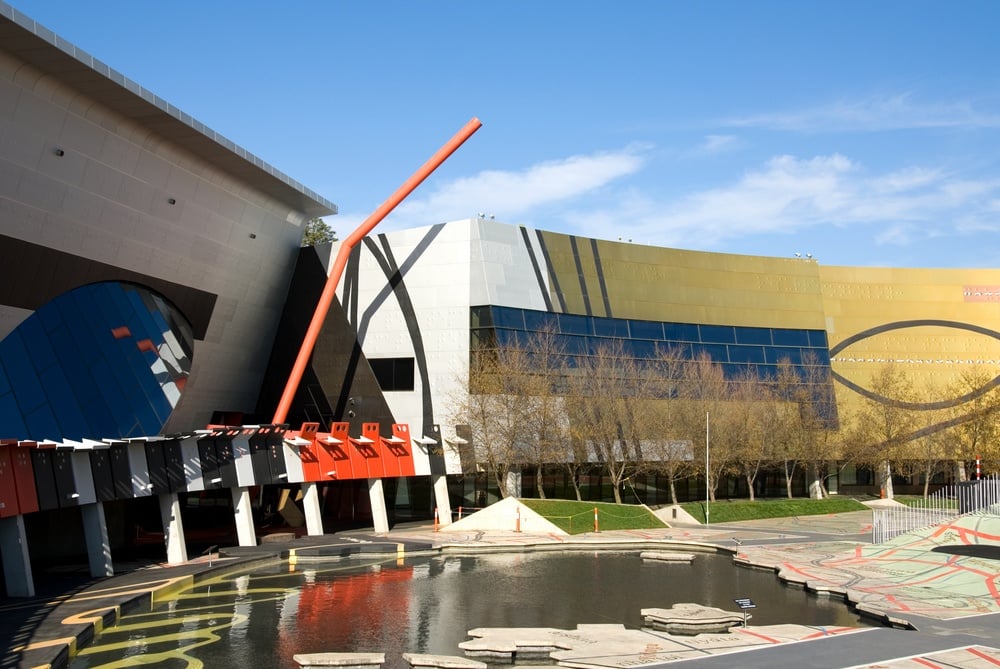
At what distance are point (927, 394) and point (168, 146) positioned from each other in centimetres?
5935

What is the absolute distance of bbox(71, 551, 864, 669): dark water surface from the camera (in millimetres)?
22703

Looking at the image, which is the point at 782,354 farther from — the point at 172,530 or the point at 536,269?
the point at 172,530

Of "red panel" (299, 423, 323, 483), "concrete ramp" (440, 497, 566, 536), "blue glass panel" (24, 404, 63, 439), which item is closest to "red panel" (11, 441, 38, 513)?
"blue glass panel" (24, 404, 63, 439)

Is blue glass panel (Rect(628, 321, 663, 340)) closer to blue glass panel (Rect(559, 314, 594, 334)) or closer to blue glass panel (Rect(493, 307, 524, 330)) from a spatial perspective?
blue glass panel (Rect(559, 314, 594, 334))

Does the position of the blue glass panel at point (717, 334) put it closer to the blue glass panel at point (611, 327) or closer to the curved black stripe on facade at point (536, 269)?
the blue glass panel at point (611, 327)

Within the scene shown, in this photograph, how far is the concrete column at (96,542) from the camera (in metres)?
32.3

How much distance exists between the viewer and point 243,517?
41.7m

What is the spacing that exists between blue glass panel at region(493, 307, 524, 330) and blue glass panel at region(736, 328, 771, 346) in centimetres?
2007

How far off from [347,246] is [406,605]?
90.1 feet

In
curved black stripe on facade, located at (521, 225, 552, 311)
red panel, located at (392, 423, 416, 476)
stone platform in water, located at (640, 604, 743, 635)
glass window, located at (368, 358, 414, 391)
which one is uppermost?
curved black stripe on facade, located at (521, 225, 552, 311)

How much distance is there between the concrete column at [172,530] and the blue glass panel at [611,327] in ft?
100

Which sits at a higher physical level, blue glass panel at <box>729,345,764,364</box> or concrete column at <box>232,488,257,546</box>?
blue glass panel at <box>729,345,764,364</box>

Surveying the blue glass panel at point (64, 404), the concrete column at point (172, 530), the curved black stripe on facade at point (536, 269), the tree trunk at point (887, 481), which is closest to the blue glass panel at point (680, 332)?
the curved black stripe on facade at point (536, 269)

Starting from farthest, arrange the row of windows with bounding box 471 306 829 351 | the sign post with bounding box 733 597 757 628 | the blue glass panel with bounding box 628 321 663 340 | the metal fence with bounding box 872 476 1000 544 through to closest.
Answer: the blue glass panel with bounding box 628 321 663 340 < the row of windows with bounding box 471 306 829 351 < the metal fence with bounding box 872 476 1000 544 < the sign post with bounding box 733 597 757 628
